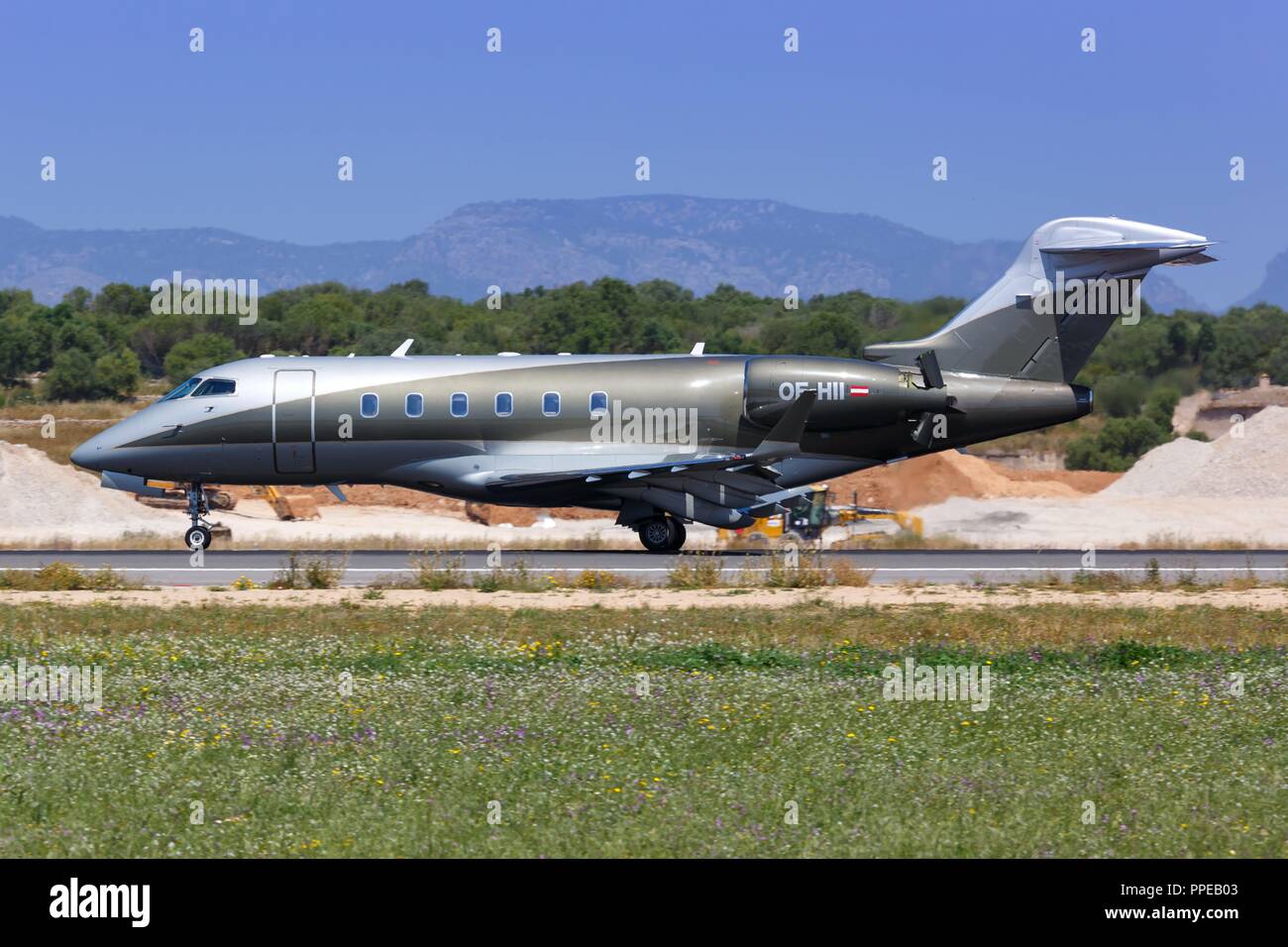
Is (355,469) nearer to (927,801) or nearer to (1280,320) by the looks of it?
(927,801)

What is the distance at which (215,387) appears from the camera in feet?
102

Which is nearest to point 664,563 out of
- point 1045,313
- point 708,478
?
point 708,478

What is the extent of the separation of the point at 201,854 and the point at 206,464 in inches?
876

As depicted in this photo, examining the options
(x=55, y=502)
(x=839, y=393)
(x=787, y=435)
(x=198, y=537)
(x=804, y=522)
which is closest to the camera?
(x=787, y=435)

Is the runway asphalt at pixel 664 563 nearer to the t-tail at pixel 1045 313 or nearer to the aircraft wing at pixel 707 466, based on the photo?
the aircraft wing at pixel 707 466

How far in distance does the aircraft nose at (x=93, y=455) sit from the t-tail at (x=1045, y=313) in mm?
15403

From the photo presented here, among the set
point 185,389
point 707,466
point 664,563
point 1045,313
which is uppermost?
point 1045,313

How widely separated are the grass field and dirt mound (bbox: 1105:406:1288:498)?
96.9 ft

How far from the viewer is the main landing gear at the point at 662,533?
31.3 meters

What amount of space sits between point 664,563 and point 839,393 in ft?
15.1

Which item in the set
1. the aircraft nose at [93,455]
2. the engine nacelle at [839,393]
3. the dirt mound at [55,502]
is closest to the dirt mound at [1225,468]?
the engine nacelle at [839,393]

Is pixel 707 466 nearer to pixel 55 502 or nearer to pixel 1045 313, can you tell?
pixel 1045 313

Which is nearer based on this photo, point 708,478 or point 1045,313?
point 708,478

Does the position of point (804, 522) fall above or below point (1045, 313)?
below
